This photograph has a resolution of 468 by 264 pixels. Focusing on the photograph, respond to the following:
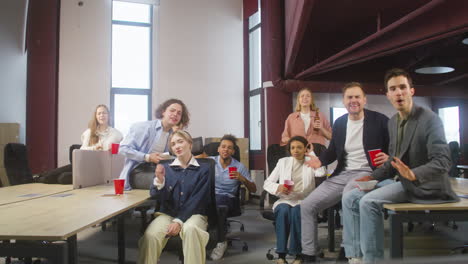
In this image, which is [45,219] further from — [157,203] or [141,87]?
[141,87]

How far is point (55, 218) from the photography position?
1702 millimetres

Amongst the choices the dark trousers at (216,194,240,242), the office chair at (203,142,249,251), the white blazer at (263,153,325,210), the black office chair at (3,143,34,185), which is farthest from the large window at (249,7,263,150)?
the black office chair at (3,143,34,185)

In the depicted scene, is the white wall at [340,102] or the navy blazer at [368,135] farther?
the white wall at [340,102]

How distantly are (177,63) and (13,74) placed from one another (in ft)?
10.1

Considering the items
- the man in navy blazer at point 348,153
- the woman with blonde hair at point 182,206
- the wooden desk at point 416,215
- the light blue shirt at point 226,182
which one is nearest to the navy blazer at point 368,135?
the man in navy blazer at point 348,153

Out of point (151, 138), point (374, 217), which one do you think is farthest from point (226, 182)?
point (374, 217)

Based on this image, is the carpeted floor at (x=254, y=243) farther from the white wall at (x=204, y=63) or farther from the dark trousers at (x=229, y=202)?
the white wall at (x=204, y=63)

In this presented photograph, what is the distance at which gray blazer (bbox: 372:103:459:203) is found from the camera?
207 cm

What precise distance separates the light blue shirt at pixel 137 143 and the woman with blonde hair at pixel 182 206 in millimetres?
498

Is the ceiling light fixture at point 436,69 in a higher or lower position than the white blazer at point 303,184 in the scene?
higher

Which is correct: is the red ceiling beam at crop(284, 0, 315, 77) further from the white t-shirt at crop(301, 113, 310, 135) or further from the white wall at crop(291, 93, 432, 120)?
the white t-shirt at crop(301, 113, 310, 135)

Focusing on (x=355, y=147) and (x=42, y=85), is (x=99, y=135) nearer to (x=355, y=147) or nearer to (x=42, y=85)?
(x=355, y=147)

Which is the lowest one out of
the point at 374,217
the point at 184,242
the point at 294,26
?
the point at 184,242

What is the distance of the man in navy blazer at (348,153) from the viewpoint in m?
2.77
